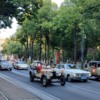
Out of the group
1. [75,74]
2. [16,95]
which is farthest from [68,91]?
[75,74]

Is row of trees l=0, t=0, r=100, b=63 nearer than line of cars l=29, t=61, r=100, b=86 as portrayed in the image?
Yes

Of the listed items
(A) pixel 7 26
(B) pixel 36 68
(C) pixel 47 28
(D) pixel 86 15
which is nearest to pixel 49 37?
(C) pixel 47 28

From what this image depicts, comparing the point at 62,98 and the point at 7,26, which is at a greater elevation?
the point at 7,26

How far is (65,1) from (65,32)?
4555mm

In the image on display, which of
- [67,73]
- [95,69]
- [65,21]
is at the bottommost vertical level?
[67,73]

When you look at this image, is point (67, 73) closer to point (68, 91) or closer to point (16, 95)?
point (68, 91)

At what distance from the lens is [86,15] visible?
3500cm

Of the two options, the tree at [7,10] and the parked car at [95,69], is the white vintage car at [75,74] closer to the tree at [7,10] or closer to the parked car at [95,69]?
the parked car at [95,69]

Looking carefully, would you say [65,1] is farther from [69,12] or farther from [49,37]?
[49,37]

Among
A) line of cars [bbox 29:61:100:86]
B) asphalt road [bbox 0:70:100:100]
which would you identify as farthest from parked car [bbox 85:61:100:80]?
asphalt road [bbox 0:70:100:100]

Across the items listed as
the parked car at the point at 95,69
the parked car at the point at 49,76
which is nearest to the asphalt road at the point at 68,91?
the parked car at the point at 49,76

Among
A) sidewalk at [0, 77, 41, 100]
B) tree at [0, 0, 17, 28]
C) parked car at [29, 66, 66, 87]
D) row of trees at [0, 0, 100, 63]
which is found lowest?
sidewalk at [0, 77, 41, 100]

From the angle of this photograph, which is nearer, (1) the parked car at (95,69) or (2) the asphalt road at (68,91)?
(2) the asphalt road at (68,91)

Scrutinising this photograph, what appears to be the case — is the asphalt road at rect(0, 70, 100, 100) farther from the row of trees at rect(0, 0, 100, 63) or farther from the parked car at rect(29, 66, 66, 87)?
the row of trees at rect(0, 0, 100, 63)
